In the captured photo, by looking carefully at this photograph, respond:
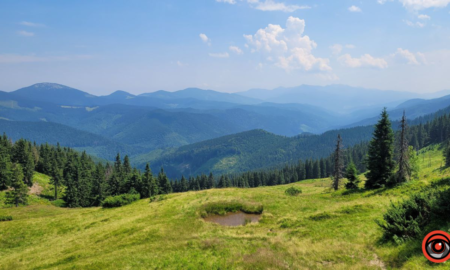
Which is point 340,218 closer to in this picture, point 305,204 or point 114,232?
point 305,204

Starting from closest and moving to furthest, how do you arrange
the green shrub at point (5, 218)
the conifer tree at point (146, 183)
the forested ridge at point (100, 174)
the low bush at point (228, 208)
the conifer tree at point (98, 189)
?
the low bush at point (228, 208)
the green shrub at point (5, 218)
the conifer tree at point (146, 183)
the forested ridge at point (100, 174)
the conifer tree at point (98, 189)

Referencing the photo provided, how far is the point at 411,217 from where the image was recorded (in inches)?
645

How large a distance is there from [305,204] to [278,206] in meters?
4.33

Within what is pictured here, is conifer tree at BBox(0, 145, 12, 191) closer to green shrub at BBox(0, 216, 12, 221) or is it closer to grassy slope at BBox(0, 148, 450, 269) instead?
green shrub at BBox(0, 216, 12, 221)

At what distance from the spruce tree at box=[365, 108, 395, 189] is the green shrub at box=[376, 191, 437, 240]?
24.8m

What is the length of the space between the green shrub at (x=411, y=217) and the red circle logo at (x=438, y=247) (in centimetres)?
326

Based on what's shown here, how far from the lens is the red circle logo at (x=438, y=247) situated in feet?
38.6

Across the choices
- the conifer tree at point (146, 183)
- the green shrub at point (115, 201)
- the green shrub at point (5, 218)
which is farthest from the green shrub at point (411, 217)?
the conifer tree at point (146, 183)

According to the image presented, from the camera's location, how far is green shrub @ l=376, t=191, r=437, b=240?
16.3m

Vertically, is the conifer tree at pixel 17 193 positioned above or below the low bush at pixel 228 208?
below

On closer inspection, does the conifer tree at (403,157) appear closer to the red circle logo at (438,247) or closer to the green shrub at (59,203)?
the red circle logo at (438,247)

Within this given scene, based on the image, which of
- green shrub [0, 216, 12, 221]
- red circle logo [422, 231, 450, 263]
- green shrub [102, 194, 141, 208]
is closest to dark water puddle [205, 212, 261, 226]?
red circle logo [422, 231, 450, 263]

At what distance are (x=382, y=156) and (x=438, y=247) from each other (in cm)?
3300

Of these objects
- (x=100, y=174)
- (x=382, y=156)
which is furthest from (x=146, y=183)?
(x=382, y=156)
